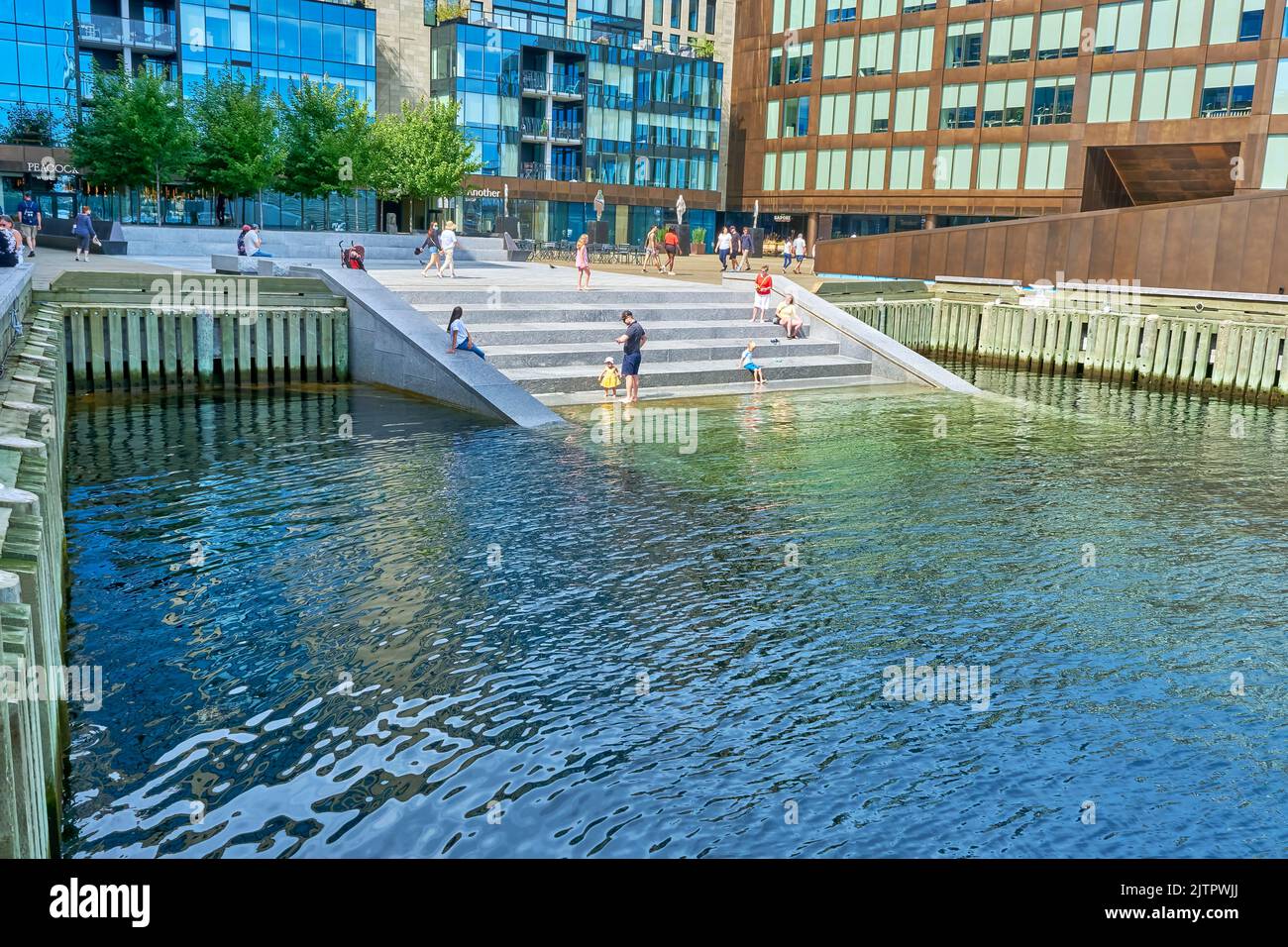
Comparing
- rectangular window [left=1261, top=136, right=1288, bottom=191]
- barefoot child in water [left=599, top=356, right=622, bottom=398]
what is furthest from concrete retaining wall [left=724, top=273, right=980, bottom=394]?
rectangular window [left=1261, top=136, right=1288, bottom=191]

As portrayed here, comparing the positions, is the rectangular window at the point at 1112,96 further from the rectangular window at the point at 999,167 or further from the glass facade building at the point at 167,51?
the glass facade building at the point at 167,51

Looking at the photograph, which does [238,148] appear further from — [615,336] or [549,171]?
[549,171]

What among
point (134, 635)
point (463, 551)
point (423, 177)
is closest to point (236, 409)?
point (463, 551)

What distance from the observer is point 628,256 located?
52.9 m

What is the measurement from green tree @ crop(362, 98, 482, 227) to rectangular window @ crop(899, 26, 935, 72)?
27.8 meters

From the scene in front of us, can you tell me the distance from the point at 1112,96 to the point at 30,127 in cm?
5734

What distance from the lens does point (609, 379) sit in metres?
23.8

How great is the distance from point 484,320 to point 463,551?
13.9m

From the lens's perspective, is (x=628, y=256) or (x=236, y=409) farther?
(x=628, y=256)

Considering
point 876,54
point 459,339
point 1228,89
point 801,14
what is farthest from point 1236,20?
point 459,339

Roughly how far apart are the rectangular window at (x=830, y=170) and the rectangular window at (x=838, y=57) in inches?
187

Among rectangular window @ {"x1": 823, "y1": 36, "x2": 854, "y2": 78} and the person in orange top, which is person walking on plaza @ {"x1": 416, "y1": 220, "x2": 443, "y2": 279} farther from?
rectangular window @ {"x1": 823, "y1": 36, "x2": 854, "y2": 78}

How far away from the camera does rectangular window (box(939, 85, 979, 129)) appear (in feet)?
221
